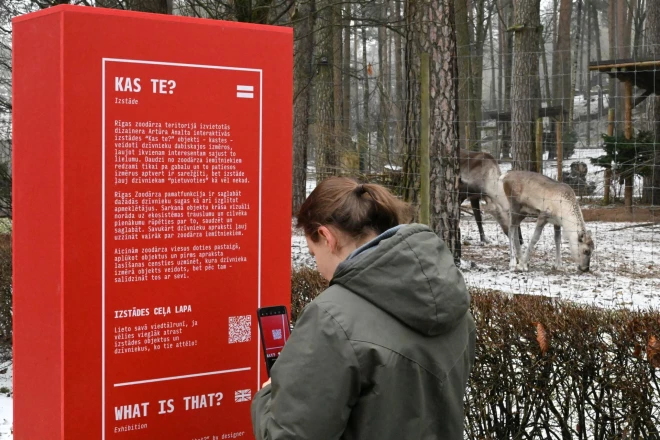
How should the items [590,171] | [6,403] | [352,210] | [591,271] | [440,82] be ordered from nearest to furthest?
[352,210], [6,403], [440,82], [591,271], [590,171]

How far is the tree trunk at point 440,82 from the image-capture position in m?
8.53

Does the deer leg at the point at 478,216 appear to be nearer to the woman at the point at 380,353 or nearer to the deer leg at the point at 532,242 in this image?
the deer leg at the point at 532,242

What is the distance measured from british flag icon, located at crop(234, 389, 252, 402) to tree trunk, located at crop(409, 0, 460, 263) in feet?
18.7

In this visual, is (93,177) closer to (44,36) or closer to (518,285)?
(44,36)

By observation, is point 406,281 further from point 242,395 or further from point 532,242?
point 532,242

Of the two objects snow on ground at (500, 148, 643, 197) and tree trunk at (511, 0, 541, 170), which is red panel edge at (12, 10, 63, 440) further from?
snow on ground at (500, 148, 643, 197)

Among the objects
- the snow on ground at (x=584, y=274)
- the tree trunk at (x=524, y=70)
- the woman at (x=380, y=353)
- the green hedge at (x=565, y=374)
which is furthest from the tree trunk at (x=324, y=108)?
the woman at (x=380, y=353)

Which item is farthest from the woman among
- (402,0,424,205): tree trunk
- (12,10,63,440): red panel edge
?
(402,0,424,205): tree trunk

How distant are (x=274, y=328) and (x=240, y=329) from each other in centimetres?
41

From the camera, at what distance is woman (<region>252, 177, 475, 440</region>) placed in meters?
1.92

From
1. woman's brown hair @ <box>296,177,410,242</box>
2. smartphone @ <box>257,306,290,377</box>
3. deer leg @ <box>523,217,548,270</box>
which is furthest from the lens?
deer leg @ <box>523,217,548,270</box>

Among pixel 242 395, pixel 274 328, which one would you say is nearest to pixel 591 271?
pixel 242 395

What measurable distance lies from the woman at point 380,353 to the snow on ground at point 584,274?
6.80 metres

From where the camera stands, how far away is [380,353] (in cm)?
194
